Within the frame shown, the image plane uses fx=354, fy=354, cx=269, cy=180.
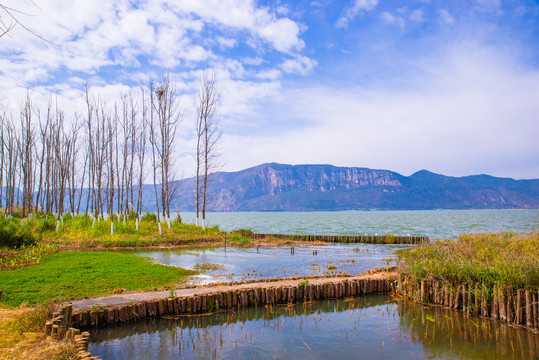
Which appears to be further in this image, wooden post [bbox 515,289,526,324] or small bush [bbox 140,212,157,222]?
small bush [bbox 140,212,157,222]

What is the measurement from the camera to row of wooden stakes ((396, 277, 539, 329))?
25.2ft

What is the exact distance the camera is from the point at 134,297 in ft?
29.8

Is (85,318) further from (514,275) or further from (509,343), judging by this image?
(514,275)

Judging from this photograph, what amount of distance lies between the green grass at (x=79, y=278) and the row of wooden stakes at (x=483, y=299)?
7.36 m

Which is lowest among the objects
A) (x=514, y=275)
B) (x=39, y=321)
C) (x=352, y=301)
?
(x=352, y=301)

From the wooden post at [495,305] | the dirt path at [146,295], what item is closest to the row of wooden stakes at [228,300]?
the dirt path at [146,295]

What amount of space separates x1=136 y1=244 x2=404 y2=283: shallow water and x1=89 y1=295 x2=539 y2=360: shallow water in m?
4.11

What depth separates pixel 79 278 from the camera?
35.9 feet

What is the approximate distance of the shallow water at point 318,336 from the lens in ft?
21.8

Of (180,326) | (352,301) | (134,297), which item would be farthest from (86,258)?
(352,301)

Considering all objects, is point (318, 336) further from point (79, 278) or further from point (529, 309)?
point (79, 278)

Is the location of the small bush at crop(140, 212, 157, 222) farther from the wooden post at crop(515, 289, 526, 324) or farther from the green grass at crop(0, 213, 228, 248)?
the wooden post at crop(515, 289, 526, 324)

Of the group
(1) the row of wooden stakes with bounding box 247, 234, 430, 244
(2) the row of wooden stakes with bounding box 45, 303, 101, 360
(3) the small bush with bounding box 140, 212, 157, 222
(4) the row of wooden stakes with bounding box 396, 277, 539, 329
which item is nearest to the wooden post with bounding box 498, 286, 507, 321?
(4) the row of wooden stakes with bounding box 396, 277, 539, 329

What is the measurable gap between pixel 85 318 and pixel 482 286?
917 cm
